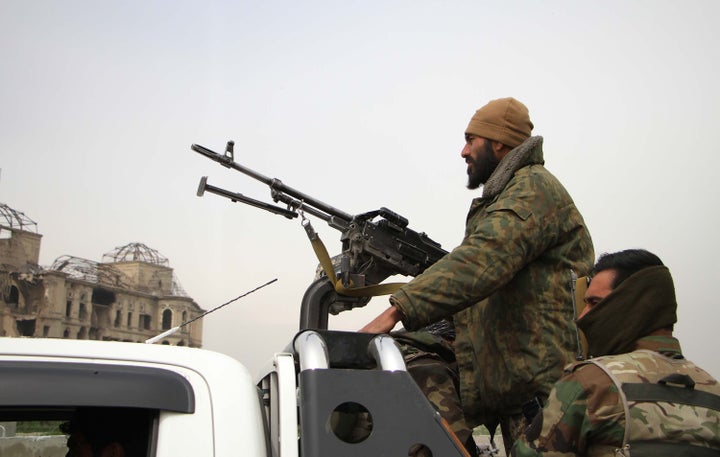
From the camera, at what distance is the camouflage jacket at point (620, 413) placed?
1988mm

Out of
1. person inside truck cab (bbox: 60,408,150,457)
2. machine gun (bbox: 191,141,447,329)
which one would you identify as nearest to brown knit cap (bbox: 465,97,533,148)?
machine gun (bbox: 191,141,447,329)

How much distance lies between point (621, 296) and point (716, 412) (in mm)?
395

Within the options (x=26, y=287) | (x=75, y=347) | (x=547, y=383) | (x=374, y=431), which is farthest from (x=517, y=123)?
(x=26, y=287)

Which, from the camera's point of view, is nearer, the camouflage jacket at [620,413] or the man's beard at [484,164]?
the camouflage jacket at [620,413]

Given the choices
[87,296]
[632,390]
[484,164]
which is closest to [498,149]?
[484,164]

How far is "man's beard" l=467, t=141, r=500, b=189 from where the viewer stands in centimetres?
318

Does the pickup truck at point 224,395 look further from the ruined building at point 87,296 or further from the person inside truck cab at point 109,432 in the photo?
the ruined building at point 87,296

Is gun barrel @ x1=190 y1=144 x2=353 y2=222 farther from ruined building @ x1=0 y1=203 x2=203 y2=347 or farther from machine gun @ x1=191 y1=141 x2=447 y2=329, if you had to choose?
ruined building @ x1=0 y1=203 x2=203 y2=347

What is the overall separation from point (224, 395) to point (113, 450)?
398 millimetres

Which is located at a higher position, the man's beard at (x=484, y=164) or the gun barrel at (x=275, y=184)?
the gun barrel at (x=275, y=184)

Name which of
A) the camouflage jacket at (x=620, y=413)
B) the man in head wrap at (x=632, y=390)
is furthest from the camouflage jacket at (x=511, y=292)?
the camouflage jacket at (x=620, y=413)

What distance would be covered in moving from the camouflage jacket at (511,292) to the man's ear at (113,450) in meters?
0.96

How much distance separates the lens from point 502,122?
10.3ft

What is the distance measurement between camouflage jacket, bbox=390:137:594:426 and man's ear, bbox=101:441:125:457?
0.96m
